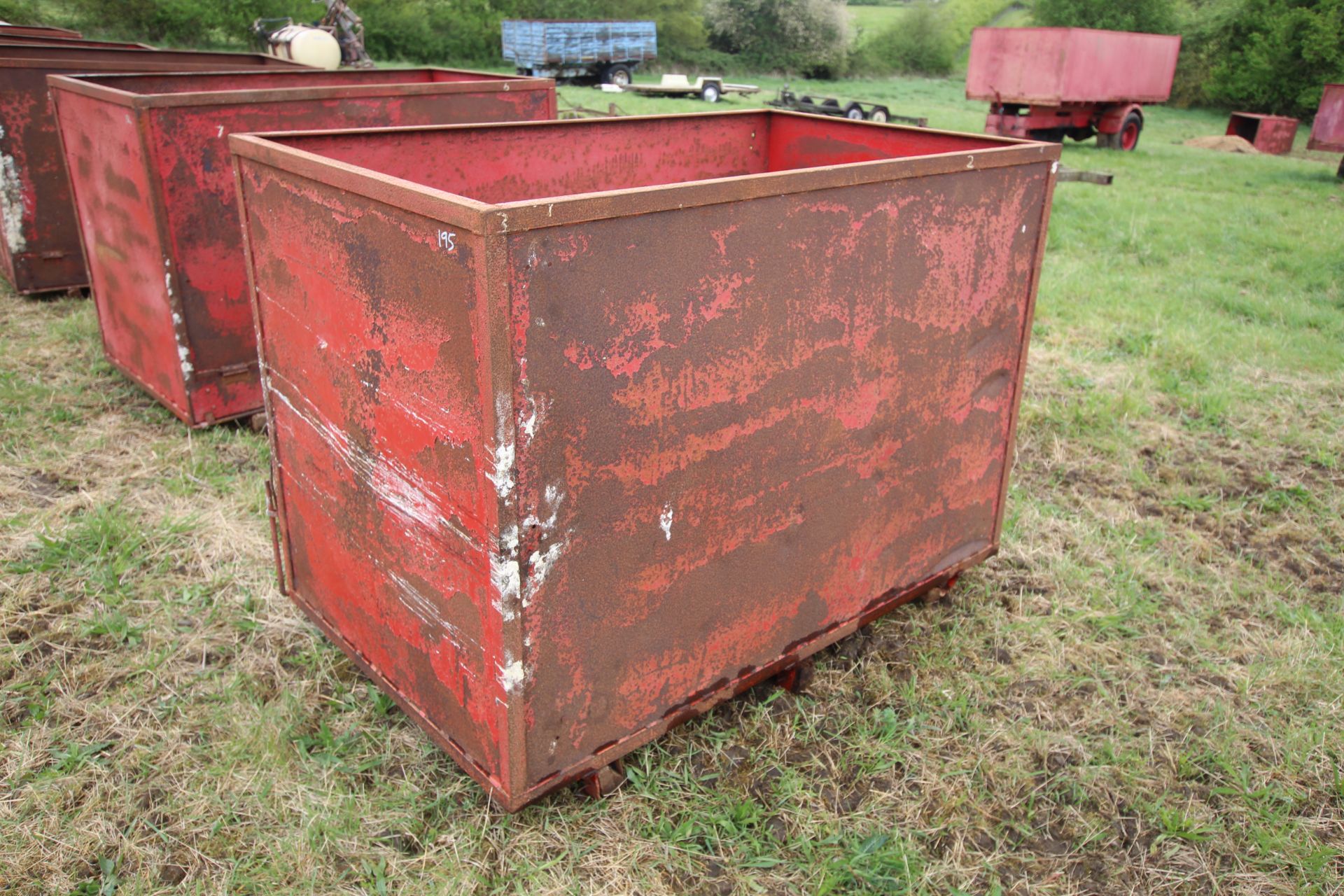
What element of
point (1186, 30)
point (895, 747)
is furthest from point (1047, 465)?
point (1186, 30)

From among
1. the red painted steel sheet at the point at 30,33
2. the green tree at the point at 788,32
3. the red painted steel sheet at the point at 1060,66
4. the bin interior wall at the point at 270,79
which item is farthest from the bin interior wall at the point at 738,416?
the green tree at the point at 788,32

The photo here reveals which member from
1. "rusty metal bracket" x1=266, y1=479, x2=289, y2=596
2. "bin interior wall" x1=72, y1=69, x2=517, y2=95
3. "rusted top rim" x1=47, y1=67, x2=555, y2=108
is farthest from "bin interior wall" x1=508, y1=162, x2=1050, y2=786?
"bin interior wall" x1=72, y1=69, x2=517, y2=95

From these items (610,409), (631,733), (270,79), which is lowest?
(631,733)

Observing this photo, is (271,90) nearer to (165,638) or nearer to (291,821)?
(165,638)

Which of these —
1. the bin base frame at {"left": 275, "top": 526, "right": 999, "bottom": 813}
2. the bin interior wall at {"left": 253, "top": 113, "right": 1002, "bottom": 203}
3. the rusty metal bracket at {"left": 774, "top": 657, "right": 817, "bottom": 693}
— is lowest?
the rusty metal bracket at {"left": 774, "top": 657, "right": 817, "bottom": 693}

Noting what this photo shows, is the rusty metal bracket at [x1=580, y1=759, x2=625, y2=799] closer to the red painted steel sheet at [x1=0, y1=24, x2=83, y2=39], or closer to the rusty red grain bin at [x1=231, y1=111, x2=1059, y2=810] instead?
the rusty red grain bin at [x1=231, y1=111, x2=1059, y2=810]

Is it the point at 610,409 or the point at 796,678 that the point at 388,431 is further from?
the point at 796,678

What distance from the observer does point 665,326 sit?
2076 millimetres

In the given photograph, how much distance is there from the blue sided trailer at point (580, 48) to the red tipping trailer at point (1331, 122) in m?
15.3

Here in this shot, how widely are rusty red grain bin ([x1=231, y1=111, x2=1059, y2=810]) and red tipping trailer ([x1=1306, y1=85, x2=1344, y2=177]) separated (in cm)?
1381

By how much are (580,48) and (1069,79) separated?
13090 mm

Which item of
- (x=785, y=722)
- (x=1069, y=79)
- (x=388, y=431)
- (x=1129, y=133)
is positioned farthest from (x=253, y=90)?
(x=1129, y=133)

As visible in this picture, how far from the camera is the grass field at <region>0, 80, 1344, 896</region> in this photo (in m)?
2.37

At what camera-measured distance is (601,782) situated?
2.47 m
